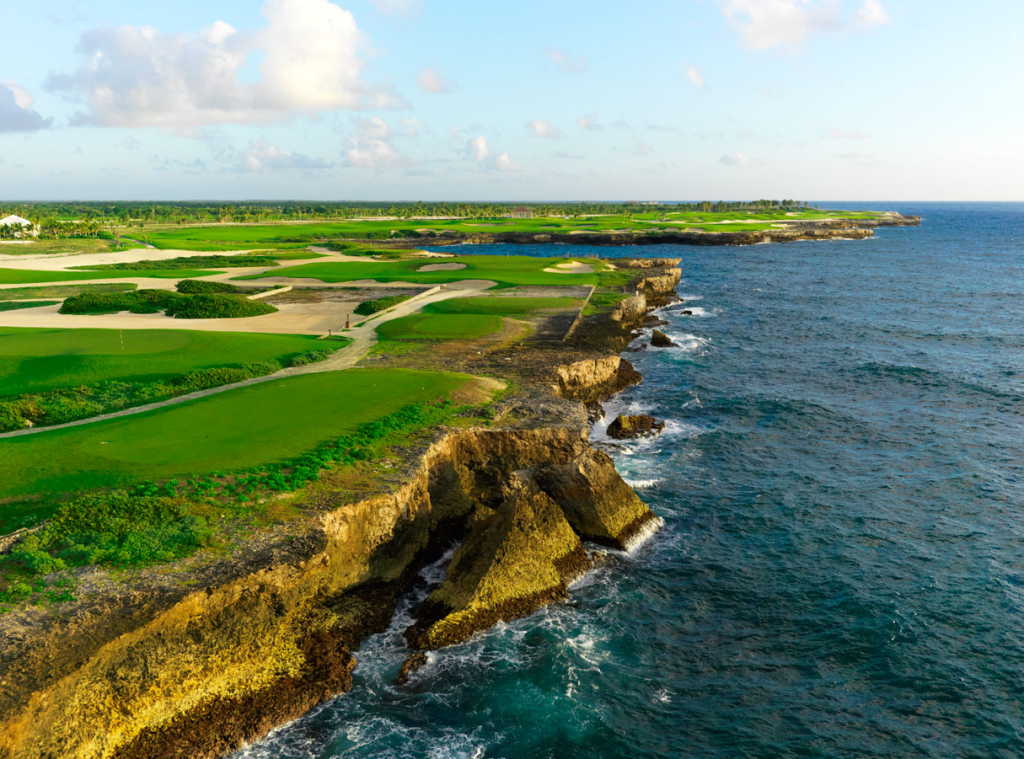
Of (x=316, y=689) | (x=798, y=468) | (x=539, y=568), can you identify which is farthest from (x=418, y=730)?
(x=798, y=468)

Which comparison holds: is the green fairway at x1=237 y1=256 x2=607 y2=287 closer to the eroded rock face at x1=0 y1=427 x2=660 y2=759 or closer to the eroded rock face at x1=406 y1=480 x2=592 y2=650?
the eroded rock face at x1=0 y1=427 x2=660 y2=759

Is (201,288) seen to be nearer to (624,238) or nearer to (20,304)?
(20,304)

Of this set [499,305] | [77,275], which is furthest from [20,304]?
[499,305]

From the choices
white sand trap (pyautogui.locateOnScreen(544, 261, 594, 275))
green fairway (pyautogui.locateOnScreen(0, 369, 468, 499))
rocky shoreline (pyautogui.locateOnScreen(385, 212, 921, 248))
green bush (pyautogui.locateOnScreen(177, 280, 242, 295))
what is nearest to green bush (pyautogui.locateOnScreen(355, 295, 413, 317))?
green bush (pyautogui.locateOnScreen(177, 280, 242, 295))

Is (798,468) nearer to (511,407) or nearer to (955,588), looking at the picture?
(955,588)

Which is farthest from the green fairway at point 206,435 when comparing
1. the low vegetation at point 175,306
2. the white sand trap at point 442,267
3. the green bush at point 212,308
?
the white sand trap at point 442,267

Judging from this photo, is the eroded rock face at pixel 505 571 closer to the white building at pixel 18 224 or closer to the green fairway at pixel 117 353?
the green fairway at pixel 117 353
